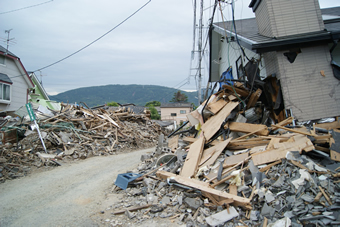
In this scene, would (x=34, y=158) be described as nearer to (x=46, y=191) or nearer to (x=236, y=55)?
(x=46, y=191)

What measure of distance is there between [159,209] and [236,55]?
9.39 m

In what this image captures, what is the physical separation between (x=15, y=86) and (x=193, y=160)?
22651mm

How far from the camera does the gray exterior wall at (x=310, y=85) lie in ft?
24.6

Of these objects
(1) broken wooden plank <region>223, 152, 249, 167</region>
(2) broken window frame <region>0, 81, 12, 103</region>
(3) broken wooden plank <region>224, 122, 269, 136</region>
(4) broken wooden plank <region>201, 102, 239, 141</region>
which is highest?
(2) broken window frame <region>0, 81, 12, 103</region>

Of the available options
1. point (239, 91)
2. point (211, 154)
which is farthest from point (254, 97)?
point (211, 154)

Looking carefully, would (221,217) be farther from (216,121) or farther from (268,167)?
(216,121)

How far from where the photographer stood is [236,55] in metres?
11.5

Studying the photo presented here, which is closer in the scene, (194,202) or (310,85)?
(194,202)

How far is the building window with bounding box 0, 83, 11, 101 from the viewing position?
1904cm

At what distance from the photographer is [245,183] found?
15.6ft

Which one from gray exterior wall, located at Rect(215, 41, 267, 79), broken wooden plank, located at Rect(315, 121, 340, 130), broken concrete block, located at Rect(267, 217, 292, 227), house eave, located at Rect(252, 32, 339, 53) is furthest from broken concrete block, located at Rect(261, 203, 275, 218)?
gray exterior wall, located at Rect(215, 41, 267, 79)

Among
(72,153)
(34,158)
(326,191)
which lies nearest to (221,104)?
(326,191)

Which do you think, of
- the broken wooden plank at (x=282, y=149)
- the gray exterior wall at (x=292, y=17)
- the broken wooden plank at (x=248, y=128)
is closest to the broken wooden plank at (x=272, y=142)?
the broken wooden plank at (x=282, y=149)

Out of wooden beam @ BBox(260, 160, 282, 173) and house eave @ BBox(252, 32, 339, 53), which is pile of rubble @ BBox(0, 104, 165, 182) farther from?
house eave @ BBox(252, 32, 339, 53)
